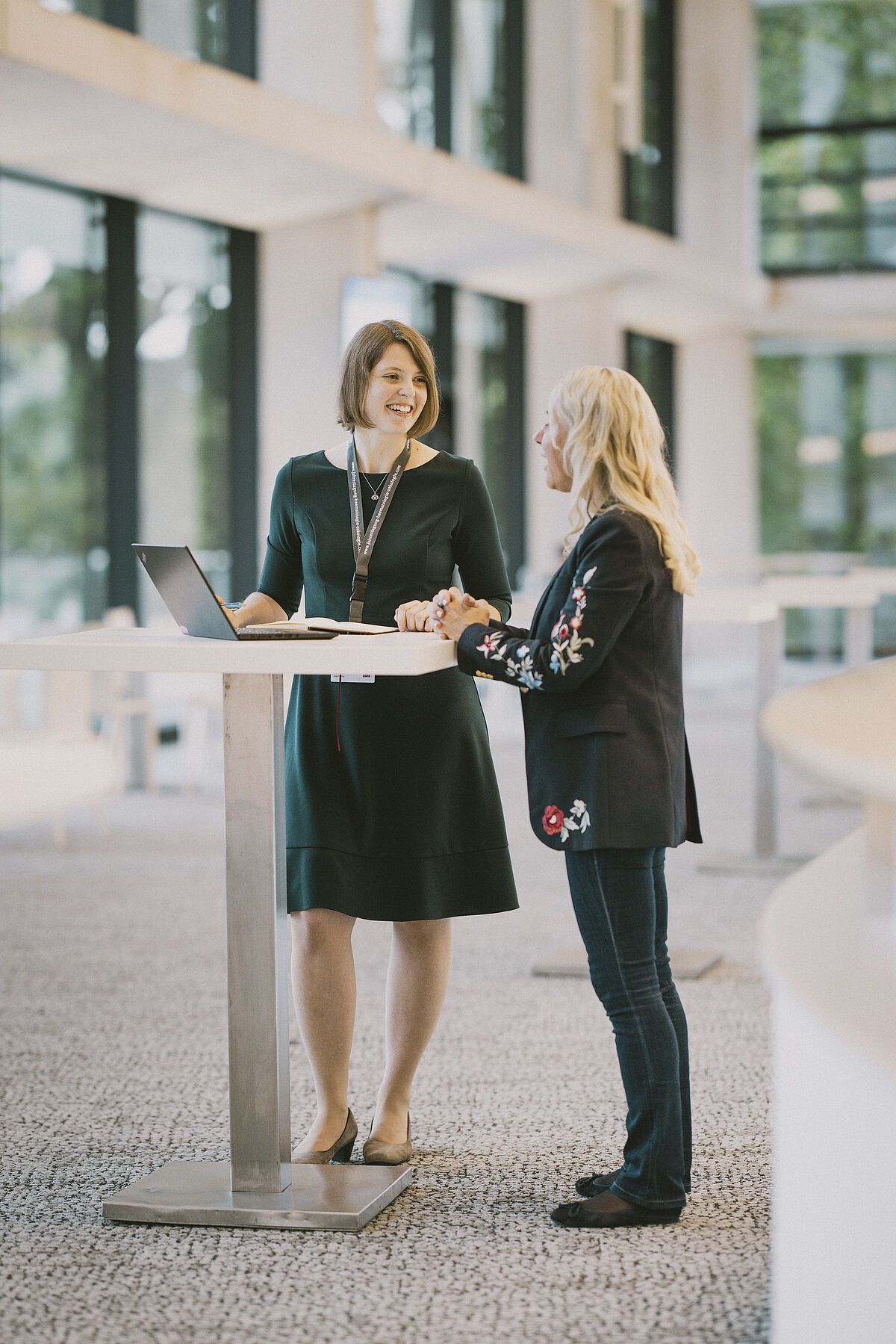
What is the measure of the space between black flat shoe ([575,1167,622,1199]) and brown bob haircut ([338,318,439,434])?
4.56 feet

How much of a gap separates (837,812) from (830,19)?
11.5m

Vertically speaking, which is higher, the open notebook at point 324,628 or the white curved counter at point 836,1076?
the open notebook at point 324,628

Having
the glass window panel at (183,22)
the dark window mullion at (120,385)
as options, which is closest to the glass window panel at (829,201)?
the glass window panel at (183,22)

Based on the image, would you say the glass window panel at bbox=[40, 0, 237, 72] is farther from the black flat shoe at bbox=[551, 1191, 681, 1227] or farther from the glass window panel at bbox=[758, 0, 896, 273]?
the glass window panel at bbox=[758, 0, 896, 273]

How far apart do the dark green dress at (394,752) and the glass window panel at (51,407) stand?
595cm

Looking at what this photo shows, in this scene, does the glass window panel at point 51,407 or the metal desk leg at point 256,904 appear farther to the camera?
the glass window panel at point 51,407

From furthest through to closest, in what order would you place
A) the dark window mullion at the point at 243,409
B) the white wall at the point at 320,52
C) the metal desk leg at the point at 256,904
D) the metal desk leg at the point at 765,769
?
the dark window mullion at the point at 243,409 → the white wall at the point at 320,52 → the metal desk leg at the point at 765,769 → the metal desk leg at the point at 256,904

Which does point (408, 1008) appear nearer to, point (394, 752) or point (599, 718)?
point (394, 752)

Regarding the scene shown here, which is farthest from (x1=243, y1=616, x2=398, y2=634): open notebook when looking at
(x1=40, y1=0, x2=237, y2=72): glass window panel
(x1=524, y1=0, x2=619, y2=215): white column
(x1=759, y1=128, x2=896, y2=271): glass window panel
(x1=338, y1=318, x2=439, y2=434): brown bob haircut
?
(x1=759, y1=128, x2=896, y2=271): glass window panel

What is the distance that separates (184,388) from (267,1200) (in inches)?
307

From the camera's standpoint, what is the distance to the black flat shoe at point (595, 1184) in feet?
8.84

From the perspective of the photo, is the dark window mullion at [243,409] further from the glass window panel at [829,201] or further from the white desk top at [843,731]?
the white desk top at [843,731]

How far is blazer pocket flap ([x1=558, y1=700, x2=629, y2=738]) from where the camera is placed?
2502mm

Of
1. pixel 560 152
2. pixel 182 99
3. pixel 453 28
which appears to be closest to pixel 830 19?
pixel 560 152
